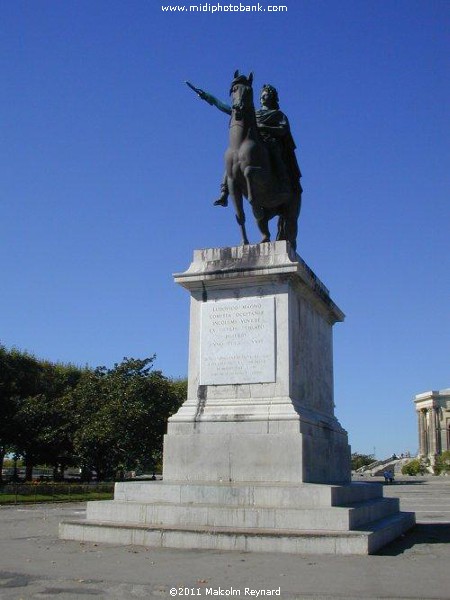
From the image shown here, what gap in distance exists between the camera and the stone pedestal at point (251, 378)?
1112 cm

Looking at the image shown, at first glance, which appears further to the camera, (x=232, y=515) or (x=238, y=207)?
(x=238, y=207)

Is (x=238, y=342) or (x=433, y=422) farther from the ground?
(x=433, y=422)

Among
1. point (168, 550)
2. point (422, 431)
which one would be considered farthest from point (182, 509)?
point (422, 431)

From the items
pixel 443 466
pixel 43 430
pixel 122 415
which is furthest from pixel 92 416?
pixel 443 466

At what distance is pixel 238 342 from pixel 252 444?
1.93 m

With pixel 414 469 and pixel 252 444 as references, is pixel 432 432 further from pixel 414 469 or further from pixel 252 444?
pixel 252 444

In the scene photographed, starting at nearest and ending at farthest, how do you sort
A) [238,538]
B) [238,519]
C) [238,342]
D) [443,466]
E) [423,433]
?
[238,538] → [238,519] → [238,342] → [443,466] → [423,433]

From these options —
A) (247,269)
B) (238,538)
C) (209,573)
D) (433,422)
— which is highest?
(433,422)

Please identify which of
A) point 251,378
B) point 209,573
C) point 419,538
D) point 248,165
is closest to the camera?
point 209,573

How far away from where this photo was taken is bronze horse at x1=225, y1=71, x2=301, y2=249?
13195mm

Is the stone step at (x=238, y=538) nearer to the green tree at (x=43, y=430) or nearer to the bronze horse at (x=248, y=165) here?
the bronze horse at (x=248, y=165)

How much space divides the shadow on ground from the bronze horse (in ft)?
20.3

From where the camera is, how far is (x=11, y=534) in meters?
12.0

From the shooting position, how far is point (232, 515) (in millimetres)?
9781
